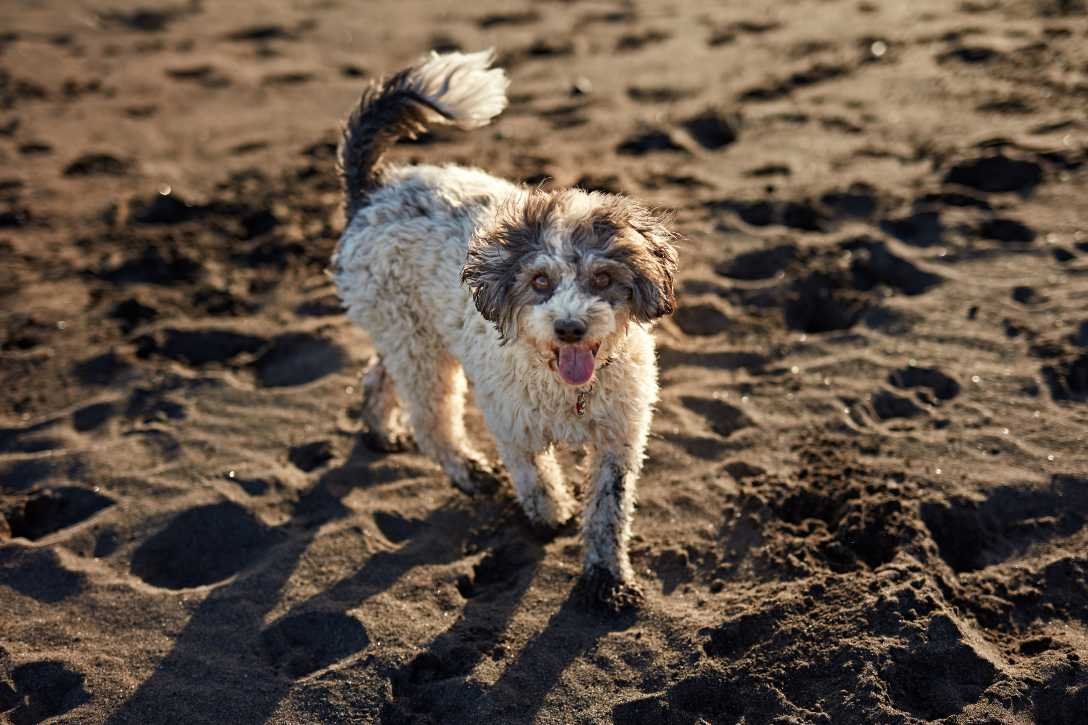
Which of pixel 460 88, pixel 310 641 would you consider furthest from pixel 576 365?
pixel 460 88

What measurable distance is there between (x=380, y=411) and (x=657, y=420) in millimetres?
1620

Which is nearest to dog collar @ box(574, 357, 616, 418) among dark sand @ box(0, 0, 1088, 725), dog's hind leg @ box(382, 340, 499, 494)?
dark sand @ box(0, 0, 1088, 725)

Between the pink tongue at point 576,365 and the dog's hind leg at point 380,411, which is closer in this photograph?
the pink tongue at point 576,365

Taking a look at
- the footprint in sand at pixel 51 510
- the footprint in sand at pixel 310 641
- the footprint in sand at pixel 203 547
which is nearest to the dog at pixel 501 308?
the footprint in sand at pixel 203 547

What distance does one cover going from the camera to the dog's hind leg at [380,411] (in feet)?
18.9

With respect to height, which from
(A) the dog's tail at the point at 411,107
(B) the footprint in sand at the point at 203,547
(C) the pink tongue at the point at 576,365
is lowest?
(B) the footprint in sand at the point at 203,547

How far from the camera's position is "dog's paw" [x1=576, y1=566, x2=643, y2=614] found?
457 centimetres

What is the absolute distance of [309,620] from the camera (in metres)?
4.68

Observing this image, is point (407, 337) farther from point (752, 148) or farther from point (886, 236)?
point (752, 148)

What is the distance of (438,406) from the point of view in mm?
5371

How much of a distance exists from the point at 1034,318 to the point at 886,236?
1.27 metres

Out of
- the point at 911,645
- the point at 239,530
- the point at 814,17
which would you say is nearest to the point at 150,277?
the point at 239,530

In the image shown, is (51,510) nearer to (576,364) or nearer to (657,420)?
(576,364)

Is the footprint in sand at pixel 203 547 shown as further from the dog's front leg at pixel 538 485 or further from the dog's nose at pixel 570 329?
the dog's nose at pixel 570 329
